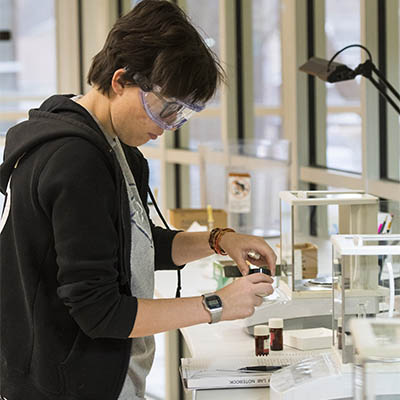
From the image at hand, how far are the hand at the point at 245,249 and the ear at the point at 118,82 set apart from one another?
0.46m

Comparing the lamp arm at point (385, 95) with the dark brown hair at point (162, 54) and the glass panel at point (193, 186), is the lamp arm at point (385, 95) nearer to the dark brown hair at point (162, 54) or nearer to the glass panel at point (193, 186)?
the dark brown hair at point (162, 54)

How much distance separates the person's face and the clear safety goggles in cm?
1

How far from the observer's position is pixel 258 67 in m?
4.52

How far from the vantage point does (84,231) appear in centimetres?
126

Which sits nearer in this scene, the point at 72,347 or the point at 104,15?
the point at 72,347

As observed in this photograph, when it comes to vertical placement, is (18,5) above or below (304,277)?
above

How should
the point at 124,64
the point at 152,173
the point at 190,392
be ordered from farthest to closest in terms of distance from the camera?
the point at 152,173 < the point at 190,392 < the point at 124,64

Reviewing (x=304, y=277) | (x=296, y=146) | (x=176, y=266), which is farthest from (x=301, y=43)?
(x=176, y=266)

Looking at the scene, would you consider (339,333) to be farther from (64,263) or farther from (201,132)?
(201,132)

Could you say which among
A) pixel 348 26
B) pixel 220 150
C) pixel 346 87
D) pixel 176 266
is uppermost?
pixel 348 26

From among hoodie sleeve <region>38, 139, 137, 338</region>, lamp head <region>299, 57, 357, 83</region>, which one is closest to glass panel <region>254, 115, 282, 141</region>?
lamp head <region>299, 57, 357, 83</region>

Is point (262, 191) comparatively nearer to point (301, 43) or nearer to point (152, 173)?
point (301, 43)

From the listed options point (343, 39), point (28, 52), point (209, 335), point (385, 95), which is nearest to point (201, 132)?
point (343, 39)

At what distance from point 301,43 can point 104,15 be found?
7.88 ft
